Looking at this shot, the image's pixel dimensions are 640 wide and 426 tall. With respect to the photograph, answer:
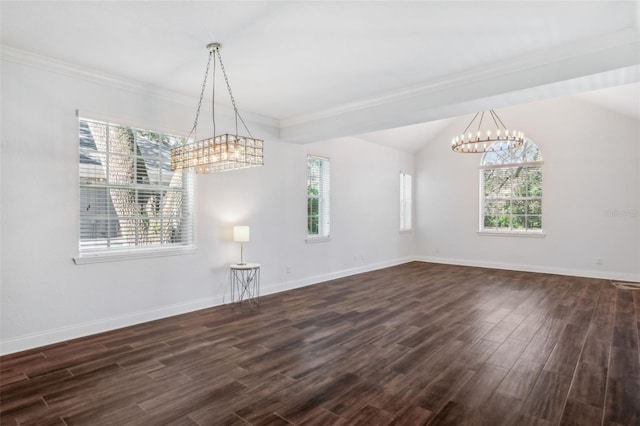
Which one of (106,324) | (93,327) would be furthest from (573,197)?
(93,327)

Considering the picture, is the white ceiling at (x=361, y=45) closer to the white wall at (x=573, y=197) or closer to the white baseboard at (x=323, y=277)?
the white baseboard at (x=323, y=277)

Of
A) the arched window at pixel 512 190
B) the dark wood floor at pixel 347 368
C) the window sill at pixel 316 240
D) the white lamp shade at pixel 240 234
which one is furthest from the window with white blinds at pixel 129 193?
the arched window at pixel 512 190

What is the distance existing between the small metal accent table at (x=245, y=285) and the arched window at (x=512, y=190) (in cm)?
597

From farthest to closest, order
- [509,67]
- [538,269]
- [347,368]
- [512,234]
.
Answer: [512,234], [538,269], [509,67], [347,368]

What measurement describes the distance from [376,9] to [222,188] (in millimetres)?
3278

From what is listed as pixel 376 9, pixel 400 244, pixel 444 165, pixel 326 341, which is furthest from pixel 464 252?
pixel 376 9

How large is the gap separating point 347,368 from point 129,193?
3.25 meters

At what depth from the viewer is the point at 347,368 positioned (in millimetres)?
2949

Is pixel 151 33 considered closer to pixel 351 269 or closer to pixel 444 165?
pixel 351 269

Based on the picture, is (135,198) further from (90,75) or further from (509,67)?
(509,67)

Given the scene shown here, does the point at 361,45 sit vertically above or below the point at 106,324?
above

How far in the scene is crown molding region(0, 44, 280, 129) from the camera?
3.32 m

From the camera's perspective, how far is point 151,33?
3.00 meters

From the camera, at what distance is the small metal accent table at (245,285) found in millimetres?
5148
